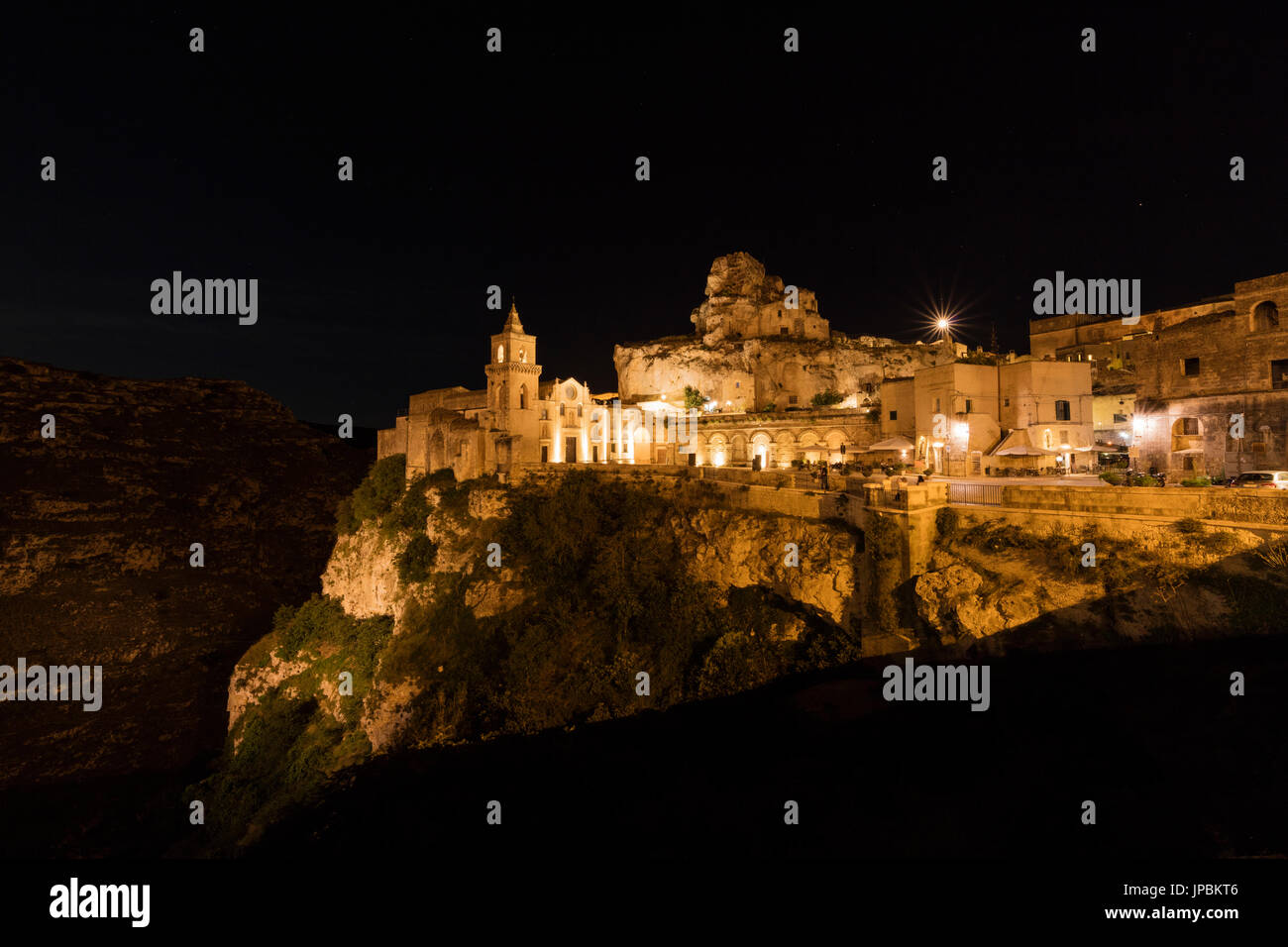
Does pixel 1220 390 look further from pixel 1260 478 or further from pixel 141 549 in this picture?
pixel 141 549

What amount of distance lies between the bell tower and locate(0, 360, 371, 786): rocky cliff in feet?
72.3

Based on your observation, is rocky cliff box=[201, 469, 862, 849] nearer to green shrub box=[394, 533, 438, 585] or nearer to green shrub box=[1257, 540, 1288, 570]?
green shrub box=[394, 533, 438, 585]

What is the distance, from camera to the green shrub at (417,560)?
26703mm

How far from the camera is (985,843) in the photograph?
10.1 metres

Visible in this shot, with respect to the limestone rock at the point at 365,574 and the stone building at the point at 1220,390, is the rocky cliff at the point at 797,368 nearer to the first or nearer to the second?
the limestone rock at the point at 365,574

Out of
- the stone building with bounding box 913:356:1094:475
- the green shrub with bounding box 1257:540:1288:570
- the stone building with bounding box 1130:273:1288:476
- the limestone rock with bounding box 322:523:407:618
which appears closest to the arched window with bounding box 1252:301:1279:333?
the stone building with bounding box 1130:273:1288:476

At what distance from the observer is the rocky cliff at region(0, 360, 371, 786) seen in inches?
1118

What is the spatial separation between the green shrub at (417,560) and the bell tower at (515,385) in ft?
22.2

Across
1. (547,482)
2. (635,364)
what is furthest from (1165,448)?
(635,364)

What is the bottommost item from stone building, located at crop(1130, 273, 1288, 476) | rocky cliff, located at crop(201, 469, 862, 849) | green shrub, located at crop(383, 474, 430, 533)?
rocky cliff, located at crop(201, 469, 862, 849)

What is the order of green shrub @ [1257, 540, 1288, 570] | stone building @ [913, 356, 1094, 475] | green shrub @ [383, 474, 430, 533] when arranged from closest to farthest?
green shrub @ [1257, 540, 1288, 570]
stone building @ [913, 356, 1094, 475]
green shrub @ [383, 474, 430, 533]

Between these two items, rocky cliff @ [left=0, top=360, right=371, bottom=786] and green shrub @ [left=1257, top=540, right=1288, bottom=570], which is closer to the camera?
green shrub @ [left=1257, top=540, right=1288, bottom=570]

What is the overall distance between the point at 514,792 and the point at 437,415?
77.1ft

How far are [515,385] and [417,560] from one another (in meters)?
11.2
